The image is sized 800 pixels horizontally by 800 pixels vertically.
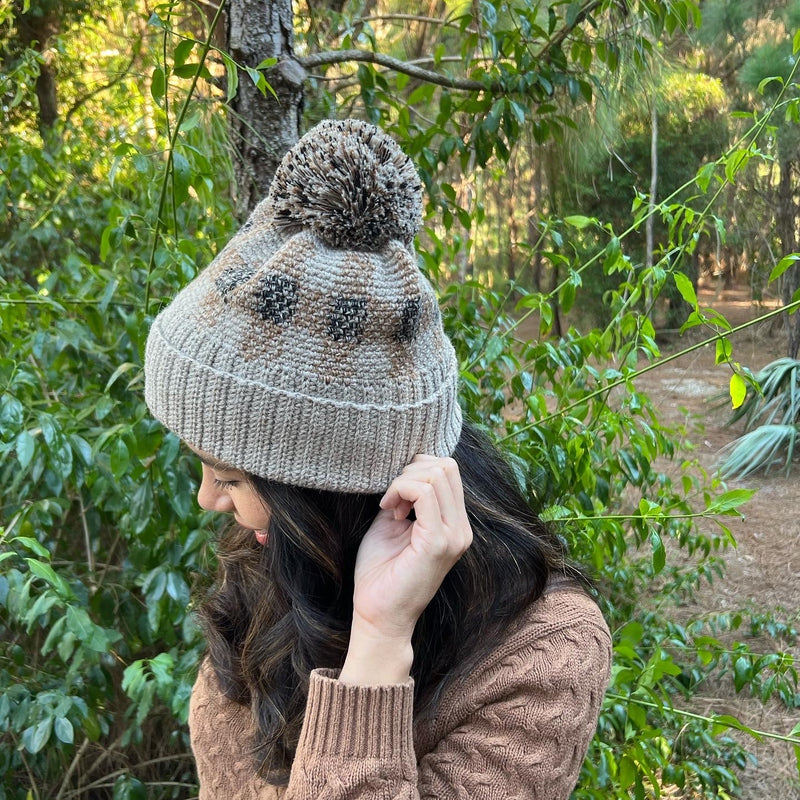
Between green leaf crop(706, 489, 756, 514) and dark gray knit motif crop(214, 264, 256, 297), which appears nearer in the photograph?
dark gray knit motif crop(214, 264, 256, 297)

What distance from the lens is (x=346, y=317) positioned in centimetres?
83

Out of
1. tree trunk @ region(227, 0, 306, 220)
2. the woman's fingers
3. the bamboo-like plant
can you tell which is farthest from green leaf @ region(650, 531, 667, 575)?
the bamboo-like plant

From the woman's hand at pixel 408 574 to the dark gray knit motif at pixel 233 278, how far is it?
31 centimetres

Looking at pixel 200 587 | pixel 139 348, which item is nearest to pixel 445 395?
pixel 139 348

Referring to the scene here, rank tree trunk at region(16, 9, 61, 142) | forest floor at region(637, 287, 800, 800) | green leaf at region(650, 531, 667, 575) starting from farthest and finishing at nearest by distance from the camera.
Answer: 1. tree trunk at region(16, 9, 61, 142)
2. forest floor at region(637, 287, 800, 800)
3. green leaf at region(650, 531, 667, 575)

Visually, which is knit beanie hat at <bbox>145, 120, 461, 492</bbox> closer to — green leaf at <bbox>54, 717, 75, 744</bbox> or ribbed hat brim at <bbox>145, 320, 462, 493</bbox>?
ribbed hat brim at <bbox>145, 320, 462, 493</bbox>

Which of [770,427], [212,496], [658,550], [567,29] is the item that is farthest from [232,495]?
[770,427]

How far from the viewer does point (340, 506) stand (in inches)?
38.7

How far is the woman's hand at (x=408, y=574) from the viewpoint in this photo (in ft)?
2.90

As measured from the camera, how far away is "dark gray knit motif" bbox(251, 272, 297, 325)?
83 centimetres

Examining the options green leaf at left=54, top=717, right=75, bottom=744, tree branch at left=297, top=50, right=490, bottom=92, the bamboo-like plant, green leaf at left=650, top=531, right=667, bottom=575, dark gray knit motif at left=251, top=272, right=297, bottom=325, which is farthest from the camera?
the bamboo-like plant

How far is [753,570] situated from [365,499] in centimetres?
335

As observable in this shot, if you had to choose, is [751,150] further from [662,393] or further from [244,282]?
[662,393]

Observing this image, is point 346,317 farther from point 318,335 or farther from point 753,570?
point 753,570
